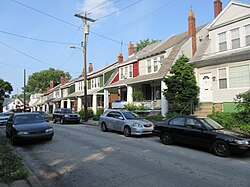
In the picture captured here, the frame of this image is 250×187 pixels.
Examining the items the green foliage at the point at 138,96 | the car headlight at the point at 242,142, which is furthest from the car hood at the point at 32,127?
the green foliage at the point at 138,96

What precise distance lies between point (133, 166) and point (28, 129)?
6085 millimetres

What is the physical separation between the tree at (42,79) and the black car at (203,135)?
262 ft

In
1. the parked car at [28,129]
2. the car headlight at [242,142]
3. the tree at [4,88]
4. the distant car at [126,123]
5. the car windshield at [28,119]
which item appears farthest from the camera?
the tree at [4,88]

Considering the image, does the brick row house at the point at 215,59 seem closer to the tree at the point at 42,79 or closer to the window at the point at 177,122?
the window at the point at 177,122

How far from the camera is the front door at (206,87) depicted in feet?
62.8

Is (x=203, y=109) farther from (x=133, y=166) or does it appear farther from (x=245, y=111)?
A: (x=133, y=166)

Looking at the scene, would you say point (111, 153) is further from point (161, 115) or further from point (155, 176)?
point (161, 115)

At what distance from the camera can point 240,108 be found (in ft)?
47.4

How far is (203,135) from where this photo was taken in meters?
9.48

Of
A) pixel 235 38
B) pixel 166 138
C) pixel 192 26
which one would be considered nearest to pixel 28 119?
pixel 166 138

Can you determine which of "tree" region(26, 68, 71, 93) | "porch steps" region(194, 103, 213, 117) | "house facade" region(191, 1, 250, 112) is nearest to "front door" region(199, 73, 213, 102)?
"house facade" region(191, 1, 250, 112)

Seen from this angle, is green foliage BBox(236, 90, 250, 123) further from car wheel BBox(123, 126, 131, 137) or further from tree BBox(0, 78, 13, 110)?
tree BBox(0, 78, 13, 110)

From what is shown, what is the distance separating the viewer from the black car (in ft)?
28.0

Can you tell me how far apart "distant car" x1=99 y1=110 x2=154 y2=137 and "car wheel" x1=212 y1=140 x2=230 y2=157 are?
5.03m
